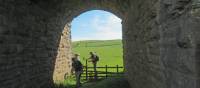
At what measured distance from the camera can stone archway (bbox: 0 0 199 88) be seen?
3.63 m

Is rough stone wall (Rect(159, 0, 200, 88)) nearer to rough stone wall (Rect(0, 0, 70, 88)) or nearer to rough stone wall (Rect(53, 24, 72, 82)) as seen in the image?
rough stone wall (Rect(0, 0, 70, 88))

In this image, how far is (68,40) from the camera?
1561 centimetres

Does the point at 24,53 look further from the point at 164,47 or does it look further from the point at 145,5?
the point at 164,47

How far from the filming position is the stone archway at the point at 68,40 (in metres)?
3.63

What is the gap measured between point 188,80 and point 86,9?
34.3 ft

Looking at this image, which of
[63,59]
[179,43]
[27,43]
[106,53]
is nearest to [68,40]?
[63,59]

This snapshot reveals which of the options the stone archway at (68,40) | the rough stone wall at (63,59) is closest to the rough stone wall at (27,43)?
the stone archway at (68,40)

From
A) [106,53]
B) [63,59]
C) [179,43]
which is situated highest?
[179,43]

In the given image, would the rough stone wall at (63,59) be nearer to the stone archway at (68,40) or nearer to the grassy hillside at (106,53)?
the stone archway at (68,40)

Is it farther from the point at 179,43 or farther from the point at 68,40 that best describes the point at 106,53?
the point at 179,43

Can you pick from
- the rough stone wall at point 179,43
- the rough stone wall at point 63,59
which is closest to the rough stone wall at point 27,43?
the rough stone wall at point 63,59

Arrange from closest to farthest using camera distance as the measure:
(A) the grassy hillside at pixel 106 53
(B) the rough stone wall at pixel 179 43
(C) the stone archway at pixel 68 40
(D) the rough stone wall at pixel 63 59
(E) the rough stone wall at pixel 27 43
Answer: (B) the rough stone wall at pixel 179 43, (C) the stone archway at pixel 68 40, (E) the rough stone wall at pixel 27 43, (D) the rough stone wall at pixel 63 59, (A) the grassy hillside at pixel 106 53

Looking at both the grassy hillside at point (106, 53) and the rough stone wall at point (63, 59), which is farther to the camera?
the grassy hillside at point (106, 53)

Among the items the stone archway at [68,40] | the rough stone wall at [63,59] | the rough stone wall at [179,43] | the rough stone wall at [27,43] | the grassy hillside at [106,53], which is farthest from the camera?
the grassy hillside at [106,53]
